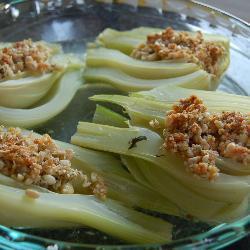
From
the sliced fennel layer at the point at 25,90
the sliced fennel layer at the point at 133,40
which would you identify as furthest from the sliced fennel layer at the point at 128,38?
the sliced fennel layer at the point at 25,90

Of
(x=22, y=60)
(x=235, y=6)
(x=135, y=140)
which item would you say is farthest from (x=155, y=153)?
(x=235, y=6)

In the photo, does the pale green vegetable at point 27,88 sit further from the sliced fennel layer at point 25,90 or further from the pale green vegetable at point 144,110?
the pale green vegetable at point 144,110

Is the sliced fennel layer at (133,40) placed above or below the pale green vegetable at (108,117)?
above

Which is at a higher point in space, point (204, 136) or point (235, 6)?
point (204, 136)

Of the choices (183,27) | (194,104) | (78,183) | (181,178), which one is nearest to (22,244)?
(78,183)

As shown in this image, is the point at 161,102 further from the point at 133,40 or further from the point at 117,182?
the point at 133,40

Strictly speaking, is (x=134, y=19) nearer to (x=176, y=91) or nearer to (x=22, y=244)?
(x=176, y=91)
